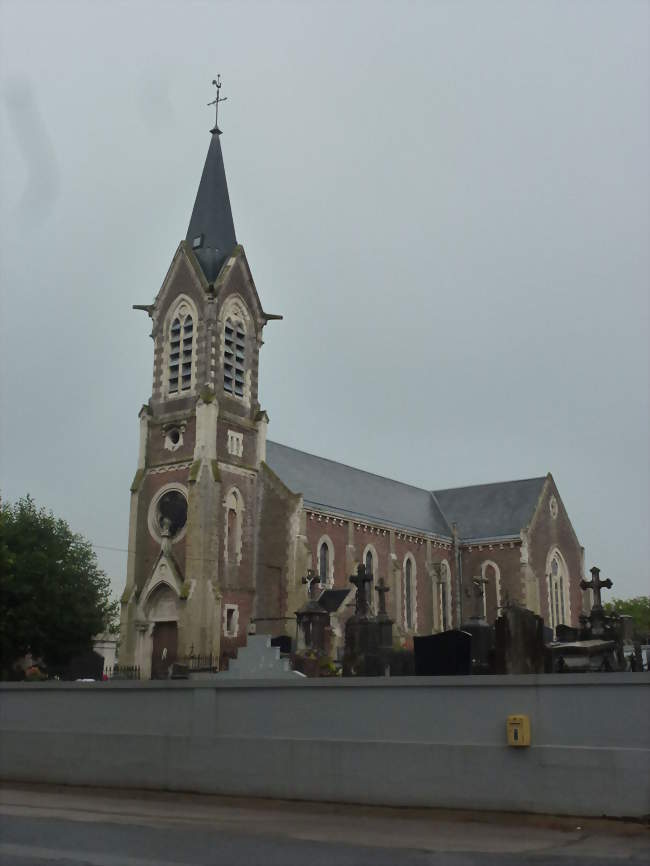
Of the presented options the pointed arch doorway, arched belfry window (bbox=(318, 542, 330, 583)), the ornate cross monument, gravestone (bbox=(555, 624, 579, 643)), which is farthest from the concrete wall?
arched belfry window (bbox=(318, 542, 330, 583))

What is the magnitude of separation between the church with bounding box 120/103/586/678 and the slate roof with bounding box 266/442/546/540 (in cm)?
17

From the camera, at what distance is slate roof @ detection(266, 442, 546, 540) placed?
43.5 metres

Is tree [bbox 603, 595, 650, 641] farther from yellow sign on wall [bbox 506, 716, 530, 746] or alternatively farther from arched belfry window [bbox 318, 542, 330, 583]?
yellow sign on wall [bbox 506, 716, 530, 746]

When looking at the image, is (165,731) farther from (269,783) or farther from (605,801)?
(605,801)

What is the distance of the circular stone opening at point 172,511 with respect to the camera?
3728 cm

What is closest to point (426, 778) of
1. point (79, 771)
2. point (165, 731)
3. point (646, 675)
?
point (646, 675)

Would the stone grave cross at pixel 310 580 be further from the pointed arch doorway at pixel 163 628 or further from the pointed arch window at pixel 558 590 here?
the pointed arch window at pixel 558 590

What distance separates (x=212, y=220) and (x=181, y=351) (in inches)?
280

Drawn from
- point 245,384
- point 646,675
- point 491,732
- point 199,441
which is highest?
point 245,384

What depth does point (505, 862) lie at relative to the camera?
329 inches

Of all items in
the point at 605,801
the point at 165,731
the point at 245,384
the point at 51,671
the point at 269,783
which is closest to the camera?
the point at 605,801

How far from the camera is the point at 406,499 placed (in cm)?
5378

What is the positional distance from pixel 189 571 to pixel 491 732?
83.1 feet

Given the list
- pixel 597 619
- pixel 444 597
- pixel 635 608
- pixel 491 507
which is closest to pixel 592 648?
pixel 597 619
